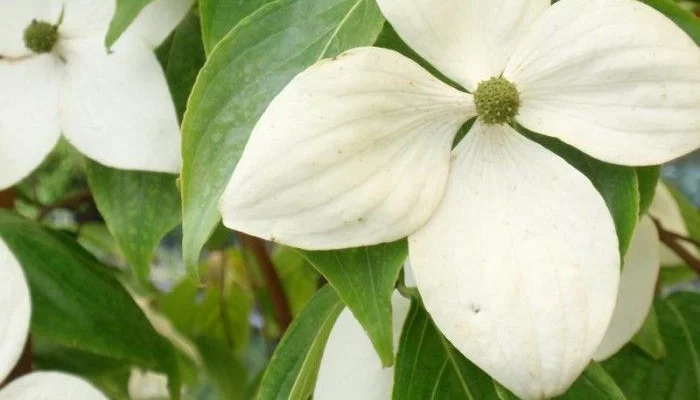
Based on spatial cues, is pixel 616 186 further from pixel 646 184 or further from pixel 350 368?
pixel 350 368

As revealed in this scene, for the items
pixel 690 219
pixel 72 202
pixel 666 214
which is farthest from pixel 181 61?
pixel 690 219

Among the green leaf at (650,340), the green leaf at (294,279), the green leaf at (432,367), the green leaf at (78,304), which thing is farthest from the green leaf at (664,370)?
the green leaf at (294,279)

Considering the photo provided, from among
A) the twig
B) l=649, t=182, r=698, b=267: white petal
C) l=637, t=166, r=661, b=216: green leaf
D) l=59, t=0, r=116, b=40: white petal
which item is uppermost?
l=649, t=182, r=698, b=267: white petal

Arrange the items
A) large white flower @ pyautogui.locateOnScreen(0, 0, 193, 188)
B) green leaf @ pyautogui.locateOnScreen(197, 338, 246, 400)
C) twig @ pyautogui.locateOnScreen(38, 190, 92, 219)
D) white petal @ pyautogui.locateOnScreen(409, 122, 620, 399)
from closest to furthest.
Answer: white petal @ pyautogui.locateOnScreen(409, 122, 620, 399)
large white flower @ pyautogui.locateOnScreen(0, 0, 193, 188)
twig @ pyautogui.locateOnScreen(38, 190, 92, 219)
green leaf @ pyautogui.locateOnScreen(197, 338, 246, 400)

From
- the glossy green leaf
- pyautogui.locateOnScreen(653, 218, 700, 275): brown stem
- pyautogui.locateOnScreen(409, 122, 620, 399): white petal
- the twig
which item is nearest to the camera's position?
pyautogui.locateOnScreen(409, 122, 620, 399): white petal

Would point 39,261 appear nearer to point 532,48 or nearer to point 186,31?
point 186,31

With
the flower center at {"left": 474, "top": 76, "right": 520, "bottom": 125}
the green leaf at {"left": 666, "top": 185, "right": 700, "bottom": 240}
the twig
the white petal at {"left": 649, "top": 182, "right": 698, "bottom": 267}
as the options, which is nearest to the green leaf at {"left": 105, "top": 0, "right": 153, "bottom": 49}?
the flower center at {"left": 474, "top": 76, "right": 520, "bottom": 125}

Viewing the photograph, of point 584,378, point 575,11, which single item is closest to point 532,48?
point 575,11

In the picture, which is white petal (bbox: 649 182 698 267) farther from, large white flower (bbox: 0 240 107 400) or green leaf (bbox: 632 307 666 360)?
large white flower (bbox: 0 240 107 400)
